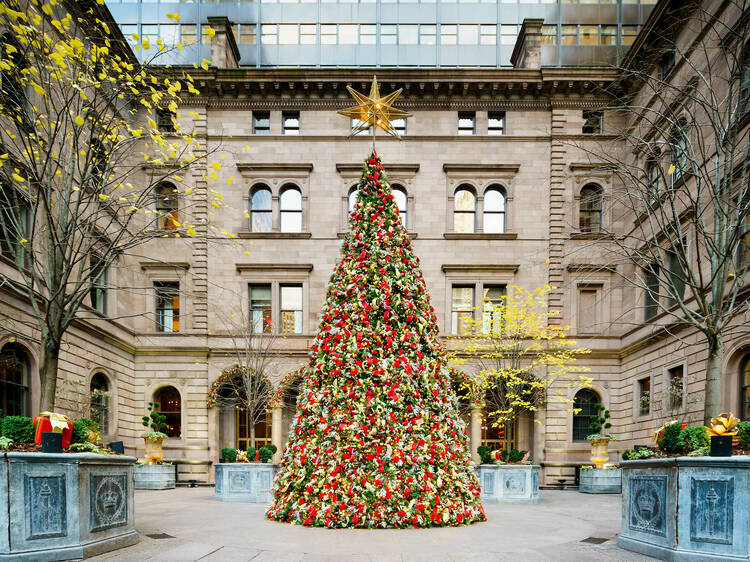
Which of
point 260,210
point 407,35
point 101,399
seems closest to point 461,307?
point 260,210

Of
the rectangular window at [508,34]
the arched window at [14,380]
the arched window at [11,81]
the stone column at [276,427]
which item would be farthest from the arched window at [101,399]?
the rectangular window at [508,34]

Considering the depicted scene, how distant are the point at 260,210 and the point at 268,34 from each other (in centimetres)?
1149

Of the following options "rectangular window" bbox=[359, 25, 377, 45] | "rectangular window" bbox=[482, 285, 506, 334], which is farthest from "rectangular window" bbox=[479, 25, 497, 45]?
"rectangular window" bbox=[482, 285, 506, 334]

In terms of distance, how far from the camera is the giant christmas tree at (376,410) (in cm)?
912

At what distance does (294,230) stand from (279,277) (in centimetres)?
239

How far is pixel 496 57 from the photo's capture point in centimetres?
3084

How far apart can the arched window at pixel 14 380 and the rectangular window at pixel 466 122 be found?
19.8 m

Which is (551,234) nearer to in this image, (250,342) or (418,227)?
(418,227)

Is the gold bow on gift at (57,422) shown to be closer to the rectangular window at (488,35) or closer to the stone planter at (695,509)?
the stone planter at (695,509)

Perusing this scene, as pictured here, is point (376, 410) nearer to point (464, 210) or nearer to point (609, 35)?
point (464, 210)

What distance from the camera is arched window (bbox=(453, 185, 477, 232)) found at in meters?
26.3

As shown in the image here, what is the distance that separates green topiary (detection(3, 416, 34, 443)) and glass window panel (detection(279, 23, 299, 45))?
27.7 m

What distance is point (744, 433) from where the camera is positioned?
305 inches

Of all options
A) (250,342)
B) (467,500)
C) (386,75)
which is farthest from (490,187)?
(467,500)
